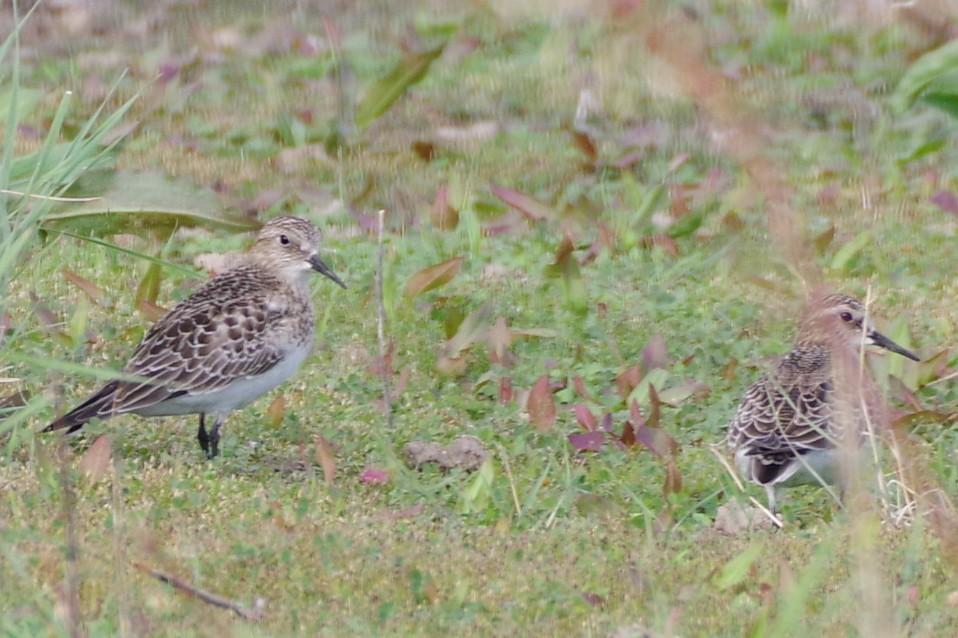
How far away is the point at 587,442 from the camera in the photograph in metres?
6.76

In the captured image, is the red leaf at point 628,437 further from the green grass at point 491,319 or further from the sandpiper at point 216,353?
the sandpiper at point 216,353

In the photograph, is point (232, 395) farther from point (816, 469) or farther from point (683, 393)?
point (816, 469)

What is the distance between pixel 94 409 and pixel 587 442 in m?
2.01

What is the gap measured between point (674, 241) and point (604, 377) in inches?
73.8

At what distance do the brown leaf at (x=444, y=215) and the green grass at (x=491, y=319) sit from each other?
0.06 meters

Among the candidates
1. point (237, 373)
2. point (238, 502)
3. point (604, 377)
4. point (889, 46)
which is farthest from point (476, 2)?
point (889, 46)

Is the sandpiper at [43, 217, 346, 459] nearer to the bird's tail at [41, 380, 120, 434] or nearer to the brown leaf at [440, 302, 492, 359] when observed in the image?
the bird's tail at [41, 380, 120, 434]

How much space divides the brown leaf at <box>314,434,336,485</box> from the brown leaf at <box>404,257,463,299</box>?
5.90 ft

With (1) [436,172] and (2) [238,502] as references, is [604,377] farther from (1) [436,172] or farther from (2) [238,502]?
(1) [436,172]

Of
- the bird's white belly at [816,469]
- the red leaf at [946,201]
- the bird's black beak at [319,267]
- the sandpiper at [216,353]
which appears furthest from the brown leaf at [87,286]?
Answer: the red leaf at [946,201]

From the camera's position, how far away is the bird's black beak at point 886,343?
7.10m

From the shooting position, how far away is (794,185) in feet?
33.5

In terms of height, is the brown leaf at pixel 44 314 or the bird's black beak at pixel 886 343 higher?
the bird's black beak at pixel 886 343

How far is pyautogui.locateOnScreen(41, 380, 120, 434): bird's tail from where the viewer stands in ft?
20.9
